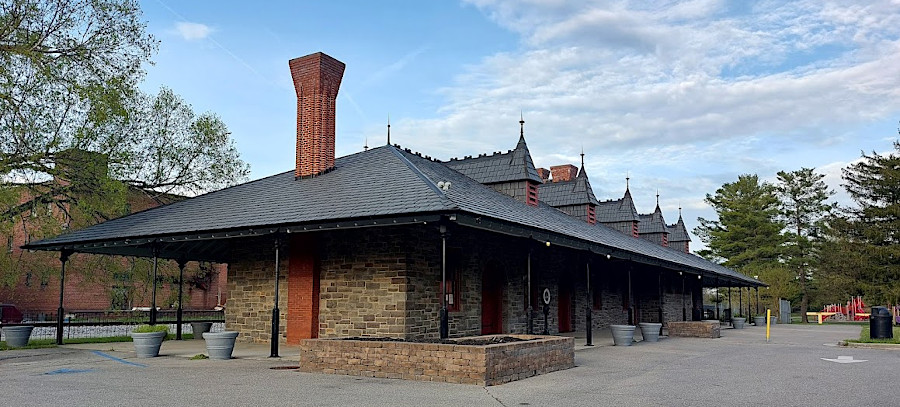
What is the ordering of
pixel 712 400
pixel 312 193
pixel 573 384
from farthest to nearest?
1. pixel 312 193
2. pixel 573 384
3. pixel 712 400

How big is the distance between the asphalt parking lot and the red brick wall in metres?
1.16

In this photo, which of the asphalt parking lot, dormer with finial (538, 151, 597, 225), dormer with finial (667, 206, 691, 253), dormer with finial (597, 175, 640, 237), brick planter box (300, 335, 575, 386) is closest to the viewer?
the asphalt parking lot

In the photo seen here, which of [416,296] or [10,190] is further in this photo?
[10,190]

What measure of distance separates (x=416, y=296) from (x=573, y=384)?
556cm

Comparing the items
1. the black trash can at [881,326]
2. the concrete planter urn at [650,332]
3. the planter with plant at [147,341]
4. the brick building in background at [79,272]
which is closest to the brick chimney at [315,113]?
the planter with plant at [147,341]

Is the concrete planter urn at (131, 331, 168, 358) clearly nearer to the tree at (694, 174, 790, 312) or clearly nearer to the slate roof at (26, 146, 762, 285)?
the slate roof at (26, 146, 762, 285)

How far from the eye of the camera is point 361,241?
634 inches

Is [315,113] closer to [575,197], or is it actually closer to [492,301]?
[492,301]

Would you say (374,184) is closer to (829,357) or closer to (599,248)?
(599,248)

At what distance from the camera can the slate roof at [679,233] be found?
4359 centimetres

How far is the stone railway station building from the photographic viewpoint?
14531 millimetres

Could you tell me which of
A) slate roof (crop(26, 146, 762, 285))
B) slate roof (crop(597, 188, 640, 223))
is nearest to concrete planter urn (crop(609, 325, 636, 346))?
slate roof (crop(26, 146, 762, 285))

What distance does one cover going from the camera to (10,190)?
Answer: 20234 millimetres

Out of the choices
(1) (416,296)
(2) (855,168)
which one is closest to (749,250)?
(2) (855,168)
